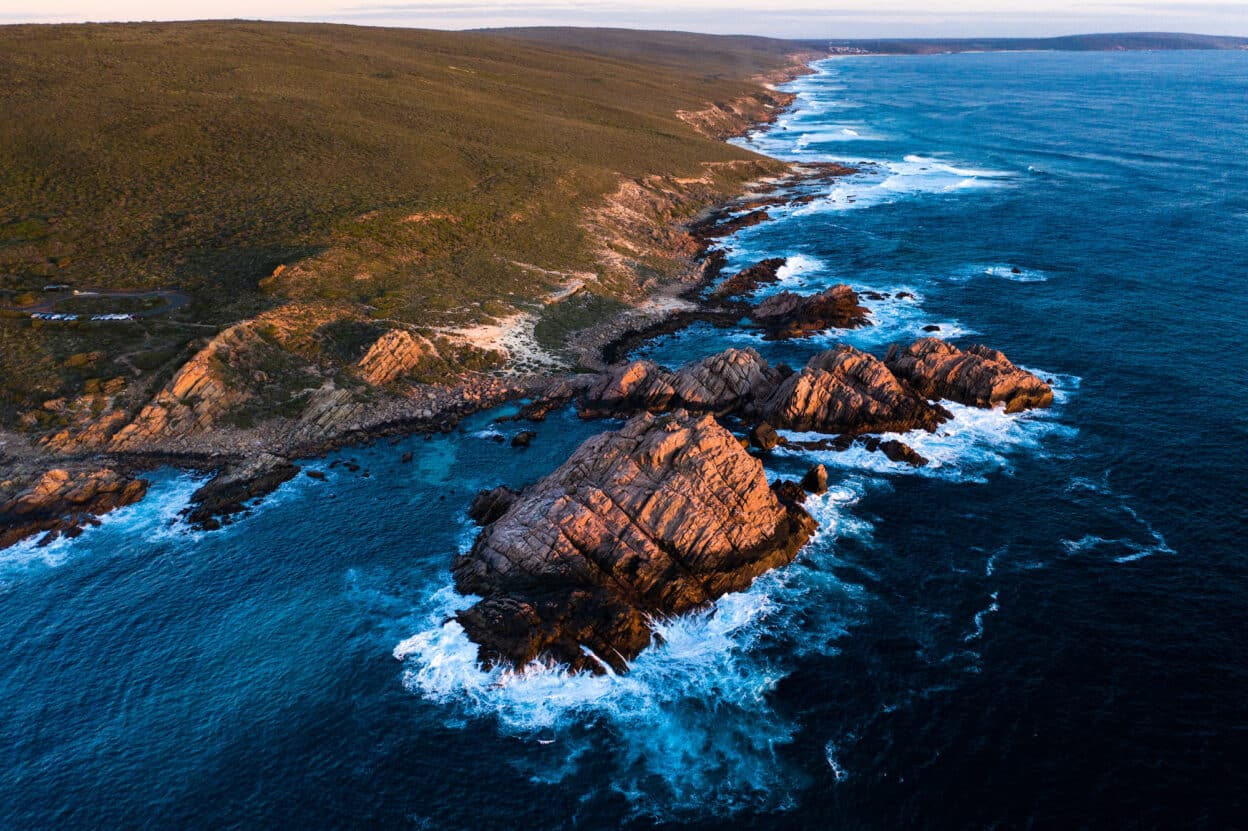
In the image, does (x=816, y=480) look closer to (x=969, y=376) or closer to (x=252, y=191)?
(x=969, y=376)

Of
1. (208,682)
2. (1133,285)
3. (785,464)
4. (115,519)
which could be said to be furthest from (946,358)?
(115,519)

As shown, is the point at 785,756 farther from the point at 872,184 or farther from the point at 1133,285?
the point at 872,184

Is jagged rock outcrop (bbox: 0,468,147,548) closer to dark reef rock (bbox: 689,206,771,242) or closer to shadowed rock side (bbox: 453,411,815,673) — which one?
shadowed rock side (bbox: 453,411,815,673)

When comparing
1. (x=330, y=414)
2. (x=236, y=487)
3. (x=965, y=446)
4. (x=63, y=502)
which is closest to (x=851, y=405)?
(x=965, y=446)

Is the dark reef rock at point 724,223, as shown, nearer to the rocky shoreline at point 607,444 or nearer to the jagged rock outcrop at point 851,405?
the rocky shoreline at point 607,444

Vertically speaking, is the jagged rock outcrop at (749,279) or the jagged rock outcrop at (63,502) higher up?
the jagged rock outcrop at (749,279)

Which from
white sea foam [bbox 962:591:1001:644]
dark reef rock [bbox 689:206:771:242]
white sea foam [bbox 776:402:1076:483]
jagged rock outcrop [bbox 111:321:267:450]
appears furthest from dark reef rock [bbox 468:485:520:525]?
dark reef rock [bbox 689:206:771:242]

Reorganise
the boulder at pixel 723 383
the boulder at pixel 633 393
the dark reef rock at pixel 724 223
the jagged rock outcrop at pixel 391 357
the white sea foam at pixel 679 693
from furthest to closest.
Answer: the dark reef rock at pixel 724 223, the jagged rock outcrop at pixel 391 357, the boulder at pixel 633 393, the boulder at pixel 723 383, the white sea foam at pixel 679 693

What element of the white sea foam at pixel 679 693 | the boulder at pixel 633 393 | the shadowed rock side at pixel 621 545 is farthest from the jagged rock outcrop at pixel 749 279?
the white sea foam at pixel 679 693
